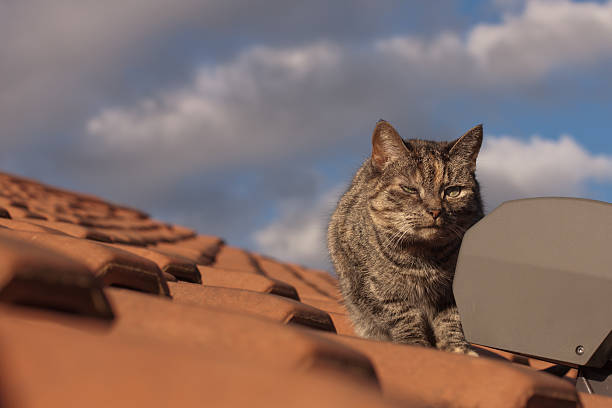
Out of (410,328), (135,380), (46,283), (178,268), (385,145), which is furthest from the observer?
(385,145)

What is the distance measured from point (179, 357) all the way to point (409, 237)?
7.64 ft

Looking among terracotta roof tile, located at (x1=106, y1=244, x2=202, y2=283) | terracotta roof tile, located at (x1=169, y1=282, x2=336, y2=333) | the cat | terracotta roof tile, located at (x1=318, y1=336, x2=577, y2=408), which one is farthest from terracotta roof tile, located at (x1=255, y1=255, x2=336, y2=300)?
terracotta roof tile, located at (x1=318, y1=336, x2=577, y2=408)

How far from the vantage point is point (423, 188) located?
120 inches

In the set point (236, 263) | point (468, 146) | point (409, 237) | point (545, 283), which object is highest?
point (468, 146)

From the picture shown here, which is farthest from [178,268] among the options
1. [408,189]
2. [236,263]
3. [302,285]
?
[236,263]

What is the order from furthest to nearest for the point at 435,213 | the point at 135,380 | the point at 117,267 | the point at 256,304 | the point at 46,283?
the point at 435,213, the point at 256,304, the point at 117,267, the point at 46,283, the point at 135,380

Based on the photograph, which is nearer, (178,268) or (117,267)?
(117,267)

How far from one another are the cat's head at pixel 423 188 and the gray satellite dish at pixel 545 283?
997mm

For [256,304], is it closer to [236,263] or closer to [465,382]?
[465,382]

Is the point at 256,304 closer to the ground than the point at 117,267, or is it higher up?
closer to the ground

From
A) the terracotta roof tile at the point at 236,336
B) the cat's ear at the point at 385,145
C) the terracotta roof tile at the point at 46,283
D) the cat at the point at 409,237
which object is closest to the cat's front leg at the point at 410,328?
the cat at the point at 409,237

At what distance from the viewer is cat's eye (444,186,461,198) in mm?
3049

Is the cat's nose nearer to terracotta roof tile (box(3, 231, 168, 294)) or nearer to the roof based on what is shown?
the roof

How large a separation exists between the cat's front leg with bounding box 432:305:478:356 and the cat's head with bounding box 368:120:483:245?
399 millimetres
